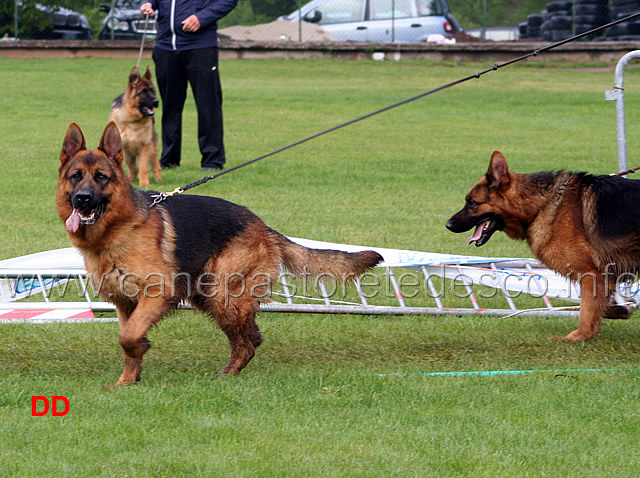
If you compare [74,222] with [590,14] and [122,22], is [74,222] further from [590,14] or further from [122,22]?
[590,14]

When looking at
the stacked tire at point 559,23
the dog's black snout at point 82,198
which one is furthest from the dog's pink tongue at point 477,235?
the stacked tire at point 559,23

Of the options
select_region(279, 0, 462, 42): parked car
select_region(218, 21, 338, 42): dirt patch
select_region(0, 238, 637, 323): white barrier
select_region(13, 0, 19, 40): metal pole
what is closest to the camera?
select_region(0, 238, 637, 323): white barrier

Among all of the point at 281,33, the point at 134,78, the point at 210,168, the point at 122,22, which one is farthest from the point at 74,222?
the point at 281,33

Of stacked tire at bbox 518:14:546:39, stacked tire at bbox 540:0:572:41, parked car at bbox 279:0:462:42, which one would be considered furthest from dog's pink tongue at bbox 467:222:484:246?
stacked tire at bbox 518:14:546:39

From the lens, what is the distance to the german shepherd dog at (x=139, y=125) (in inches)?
441

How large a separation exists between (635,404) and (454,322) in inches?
76.8

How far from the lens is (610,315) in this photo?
6438mm

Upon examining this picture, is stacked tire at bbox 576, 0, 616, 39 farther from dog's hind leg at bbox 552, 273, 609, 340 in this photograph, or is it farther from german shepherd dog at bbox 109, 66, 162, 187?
dog's hind leg at bbox 552, 273, 609, 340

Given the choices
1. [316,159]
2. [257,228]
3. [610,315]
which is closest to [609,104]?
[316,159]

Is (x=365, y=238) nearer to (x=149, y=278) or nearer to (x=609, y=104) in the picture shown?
(x=149, y=278)

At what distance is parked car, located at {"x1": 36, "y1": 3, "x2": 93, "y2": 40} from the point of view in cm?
2759

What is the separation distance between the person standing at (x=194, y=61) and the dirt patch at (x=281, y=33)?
52.6 ft

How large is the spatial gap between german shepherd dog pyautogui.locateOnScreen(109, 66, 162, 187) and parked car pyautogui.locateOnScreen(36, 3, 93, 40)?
1765 cm

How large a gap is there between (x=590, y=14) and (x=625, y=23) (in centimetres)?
110
